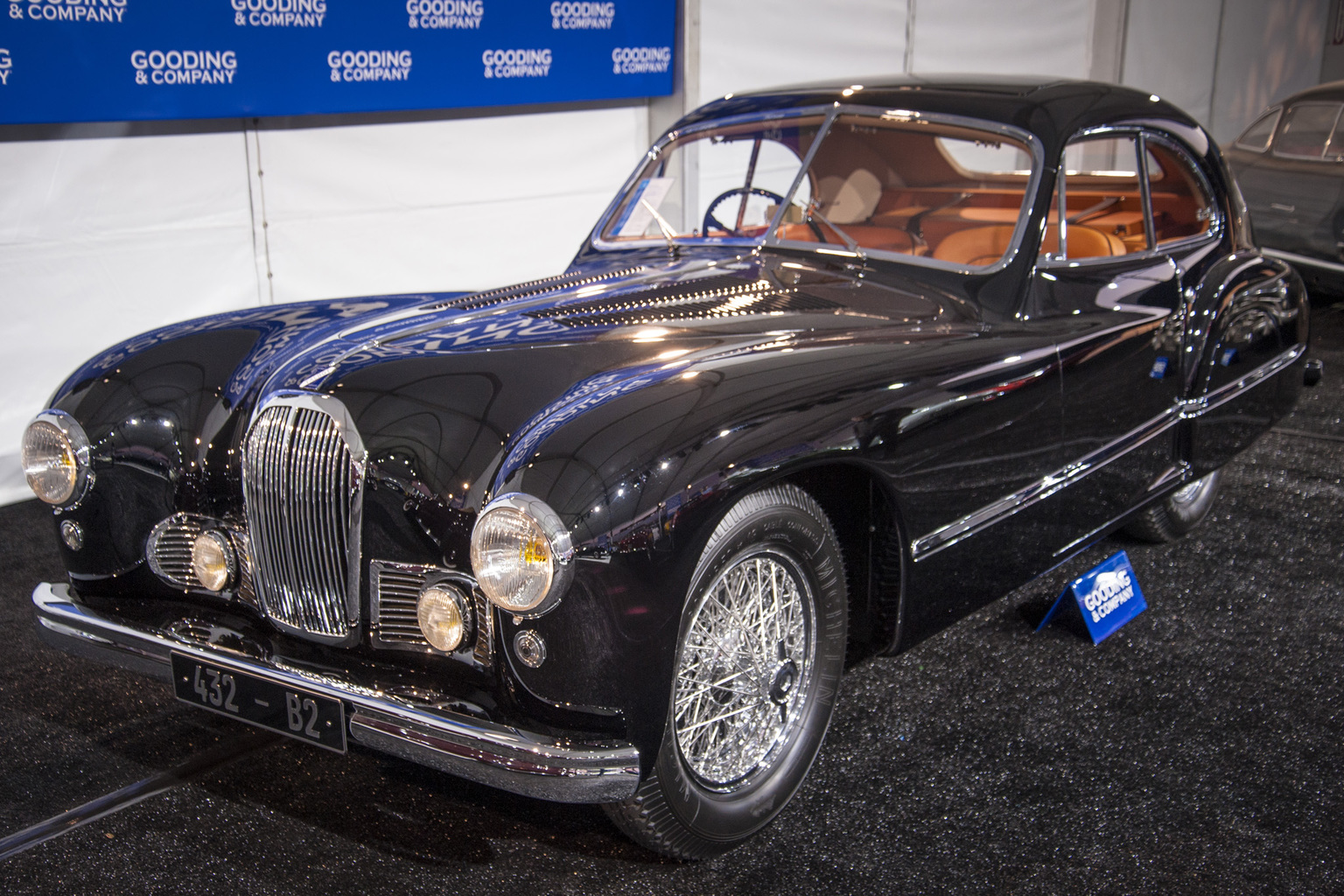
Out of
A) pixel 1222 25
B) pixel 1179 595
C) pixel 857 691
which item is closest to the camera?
pixel 857 691

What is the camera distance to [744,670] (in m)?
2.53

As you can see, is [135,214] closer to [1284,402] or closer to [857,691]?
[857,691]

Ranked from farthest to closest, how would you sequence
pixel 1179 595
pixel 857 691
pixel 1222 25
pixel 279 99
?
pixel 1222 25
pixel 279 99
pixel 1179 595
pixel 857 691

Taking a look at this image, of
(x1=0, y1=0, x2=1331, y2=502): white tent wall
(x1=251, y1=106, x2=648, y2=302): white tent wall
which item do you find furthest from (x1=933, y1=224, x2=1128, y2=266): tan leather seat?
(x1=251, y1=106, x2=648, y2=302): white tent wall

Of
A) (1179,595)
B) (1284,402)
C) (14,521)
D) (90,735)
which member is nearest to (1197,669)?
(1179,595)

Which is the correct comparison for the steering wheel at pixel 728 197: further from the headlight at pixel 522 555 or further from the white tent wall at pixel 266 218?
the white tent wall at pixel 266 218

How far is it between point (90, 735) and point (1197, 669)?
120 inches

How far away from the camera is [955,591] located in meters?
2.98

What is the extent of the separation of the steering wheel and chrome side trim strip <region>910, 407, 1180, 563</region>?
3.94 ft

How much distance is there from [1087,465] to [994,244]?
0.71 meters

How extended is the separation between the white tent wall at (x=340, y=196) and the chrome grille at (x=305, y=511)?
312 cm

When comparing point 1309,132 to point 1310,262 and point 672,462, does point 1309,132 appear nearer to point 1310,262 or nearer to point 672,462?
point 1310,262

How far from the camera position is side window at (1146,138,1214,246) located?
13.0ft

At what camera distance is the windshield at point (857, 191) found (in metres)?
3.54
